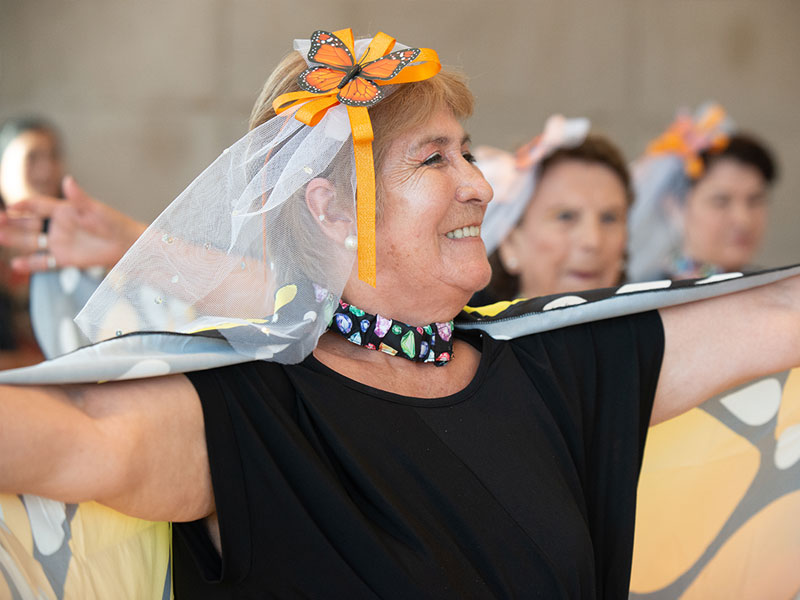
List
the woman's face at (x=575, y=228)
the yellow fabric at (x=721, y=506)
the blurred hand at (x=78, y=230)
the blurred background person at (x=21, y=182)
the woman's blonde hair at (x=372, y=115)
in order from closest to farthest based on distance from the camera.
Result: the woman's blonde hair at (x=372, y=115), the yellow fabric at (x=721, y=506), the blurred hand at (x=78, y=230), the woman's face at (x=575, y=228), the blurred background person at (x=21, y=182)

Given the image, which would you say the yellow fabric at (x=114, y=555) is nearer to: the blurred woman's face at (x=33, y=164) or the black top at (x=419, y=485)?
the black top at (x=419, y=485)

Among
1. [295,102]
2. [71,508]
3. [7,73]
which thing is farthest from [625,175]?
[7,73]

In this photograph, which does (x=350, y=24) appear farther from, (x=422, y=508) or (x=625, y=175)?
(x=422, y=508)

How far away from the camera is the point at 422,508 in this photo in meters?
1.40

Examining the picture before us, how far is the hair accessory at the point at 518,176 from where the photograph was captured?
3.32 metres

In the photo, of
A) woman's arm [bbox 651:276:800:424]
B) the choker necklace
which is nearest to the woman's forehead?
the choker necklace

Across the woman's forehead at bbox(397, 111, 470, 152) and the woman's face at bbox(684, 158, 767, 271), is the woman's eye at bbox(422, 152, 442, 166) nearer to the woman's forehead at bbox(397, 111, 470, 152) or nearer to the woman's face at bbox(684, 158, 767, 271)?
the woman's forehead at bbox(397, 111, 470, 152)

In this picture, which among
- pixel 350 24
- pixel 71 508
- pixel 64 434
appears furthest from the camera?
pixel 350 24

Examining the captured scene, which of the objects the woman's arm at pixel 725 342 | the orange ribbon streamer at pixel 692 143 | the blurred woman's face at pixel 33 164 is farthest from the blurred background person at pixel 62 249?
the orange ribbon streamer at pixel 692 143

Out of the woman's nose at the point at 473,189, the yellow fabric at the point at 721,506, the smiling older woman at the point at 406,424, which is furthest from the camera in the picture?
the yellow fabric at the point at 721,506

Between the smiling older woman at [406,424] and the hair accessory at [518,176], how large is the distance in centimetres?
168

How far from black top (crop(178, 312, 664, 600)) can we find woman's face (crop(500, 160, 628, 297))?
161 cm

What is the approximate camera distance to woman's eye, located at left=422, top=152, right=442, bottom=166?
62.1 inches

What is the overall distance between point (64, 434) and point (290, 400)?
0.39 metres
